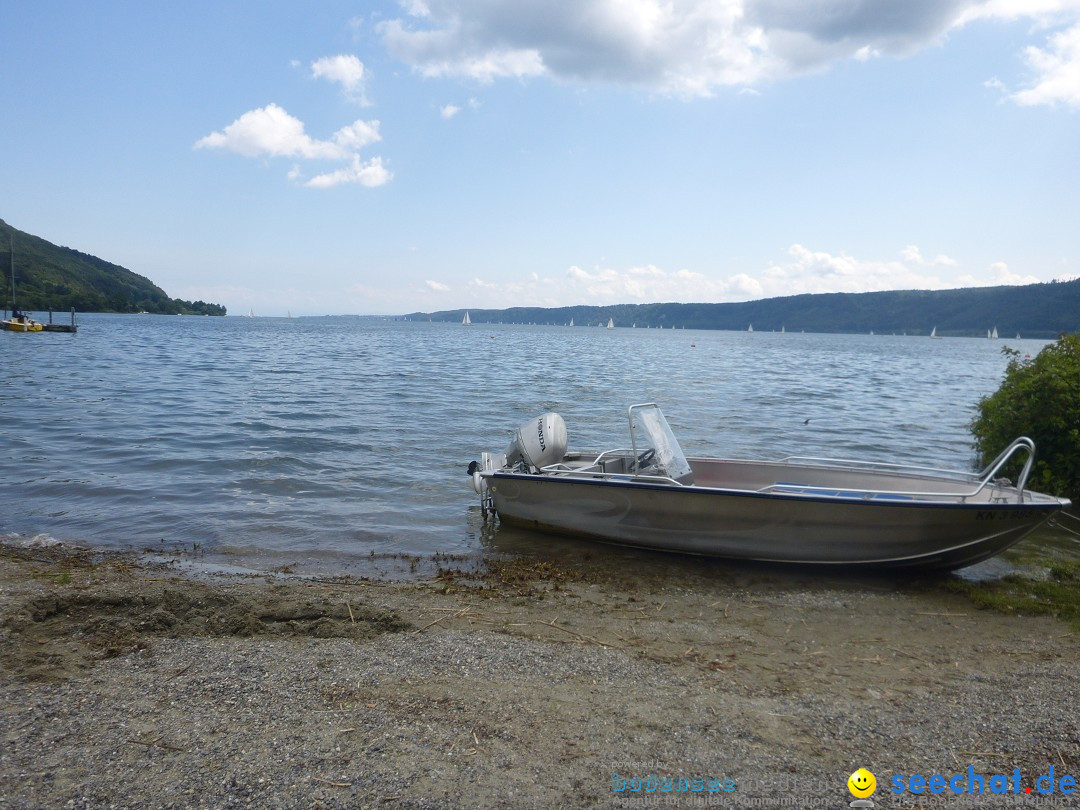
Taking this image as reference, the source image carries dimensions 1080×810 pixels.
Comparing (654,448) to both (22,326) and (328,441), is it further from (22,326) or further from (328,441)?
(22,326)

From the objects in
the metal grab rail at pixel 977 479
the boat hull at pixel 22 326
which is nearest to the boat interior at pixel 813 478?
the metal grab rail at pixel 977 479

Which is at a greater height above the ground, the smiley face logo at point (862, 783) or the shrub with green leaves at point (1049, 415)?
the shrub with green leaves at point (1049, 415)

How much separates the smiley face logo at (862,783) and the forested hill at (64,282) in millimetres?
132067

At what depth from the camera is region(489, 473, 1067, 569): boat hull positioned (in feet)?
23.6

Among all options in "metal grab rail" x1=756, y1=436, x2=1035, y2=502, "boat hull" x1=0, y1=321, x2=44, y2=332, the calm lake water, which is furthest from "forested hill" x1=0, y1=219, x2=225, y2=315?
"metal grab rail" x1=756, y1=436, x2=1035, y2=502

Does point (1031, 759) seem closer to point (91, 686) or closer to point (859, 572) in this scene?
point (859, 572)

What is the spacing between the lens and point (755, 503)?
773 centimetres

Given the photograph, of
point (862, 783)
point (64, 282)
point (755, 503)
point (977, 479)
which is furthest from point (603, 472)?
point (64, 282)

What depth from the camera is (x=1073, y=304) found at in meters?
130

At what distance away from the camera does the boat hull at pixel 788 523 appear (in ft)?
23.6

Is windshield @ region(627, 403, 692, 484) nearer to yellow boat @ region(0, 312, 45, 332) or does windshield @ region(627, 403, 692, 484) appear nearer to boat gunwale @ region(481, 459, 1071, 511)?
boat gunwale @ region(481, 459, 1071, 511)

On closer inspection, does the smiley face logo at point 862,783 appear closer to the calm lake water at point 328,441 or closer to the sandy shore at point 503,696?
the sandy shore at point 503,696

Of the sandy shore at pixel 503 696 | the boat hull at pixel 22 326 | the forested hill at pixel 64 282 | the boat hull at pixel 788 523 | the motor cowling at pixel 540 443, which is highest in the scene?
the forested hill at pixel 64 282

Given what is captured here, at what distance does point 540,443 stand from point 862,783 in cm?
627
